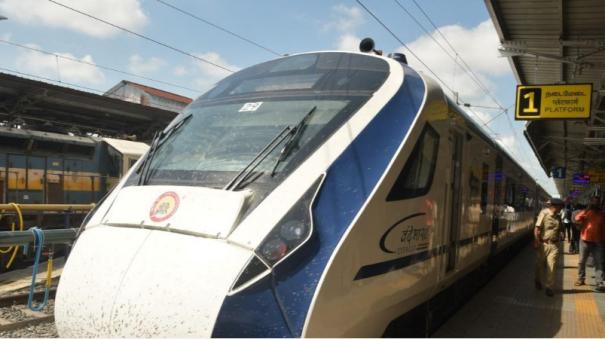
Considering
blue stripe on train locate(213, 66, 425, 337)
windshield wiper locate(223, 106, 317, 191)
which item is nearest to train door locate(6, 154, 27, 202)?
windshield wiper locate(223, 106, 317, 191)

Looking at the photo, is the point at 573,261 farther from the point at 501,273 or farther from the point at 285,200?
the point at 285,200

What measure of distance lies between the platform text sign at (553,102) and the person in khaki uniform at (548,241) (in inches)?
164

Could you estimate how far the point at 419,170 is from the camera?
4188mm

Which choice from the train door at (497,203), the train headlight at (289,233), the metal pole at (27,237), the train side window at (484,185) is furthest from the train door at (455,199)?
the metal pole at (27,237)

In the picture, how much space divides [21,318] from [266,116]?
477 centimetres

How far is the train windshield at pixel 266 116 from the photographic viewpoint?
3793 mm

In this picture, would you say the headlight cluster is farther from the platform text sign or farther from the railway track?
the platform text sign

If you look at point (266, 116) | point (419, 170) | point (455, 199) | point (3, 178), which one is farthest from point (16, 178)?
point (419, 170)

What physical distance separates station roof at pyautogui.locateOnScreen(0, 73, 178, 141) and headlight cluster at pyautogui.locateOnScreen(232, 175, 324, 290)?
1475cm

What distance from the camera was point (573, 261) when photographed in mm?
13742

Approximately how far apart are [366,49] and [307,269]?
10.0 ft

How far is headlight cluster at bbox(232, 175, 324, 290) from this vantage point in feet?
9.95

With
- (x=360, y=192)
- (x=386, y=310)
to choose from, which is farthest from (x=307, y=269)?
(x=386, y=310)

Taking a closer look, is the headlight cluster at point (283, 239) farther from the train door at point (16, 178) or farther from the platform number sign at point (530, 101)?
the train door at point (16, 178)
